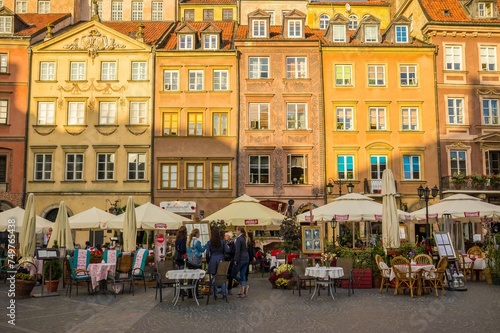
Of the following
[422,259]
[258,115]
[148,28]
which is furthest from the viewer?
[148,28]

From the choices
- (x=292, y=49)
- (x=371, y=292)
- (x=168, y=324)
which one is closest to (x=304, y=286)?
(x=371, y=292)

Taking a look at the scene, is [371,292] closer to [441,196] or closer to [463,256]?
[463,256]

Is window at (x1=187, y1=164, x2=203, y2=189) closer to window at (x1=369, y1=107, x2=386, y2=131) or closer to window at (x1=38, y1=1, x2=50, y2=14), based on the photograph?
window at (x1=369, y1=107, x2=386, y2=131)

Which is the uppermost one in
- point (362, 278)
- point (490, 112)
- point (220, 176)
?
point (490, 112)

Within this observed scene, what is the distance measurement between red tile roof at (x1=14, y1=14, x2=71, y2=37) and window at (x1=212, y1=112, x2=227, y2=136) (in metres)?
12.7

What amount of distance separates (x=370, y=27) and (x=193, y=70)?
11499mm

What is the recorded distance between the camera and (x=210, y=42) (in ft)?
116

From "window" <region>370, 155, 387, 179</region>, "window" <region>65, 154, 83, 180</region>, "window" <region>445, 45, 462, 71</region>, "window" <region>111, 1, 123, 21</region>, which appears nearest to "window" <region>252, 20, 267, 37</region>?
"window" <region>370, 155, 387, 179</region>

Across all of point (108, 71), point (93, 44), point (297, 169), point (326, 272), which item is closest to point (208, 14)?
point (93, 44)

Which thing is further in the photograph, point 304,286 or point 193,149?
point 193,149

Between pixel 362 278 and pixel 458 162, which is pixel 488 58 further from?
pixel 362 278

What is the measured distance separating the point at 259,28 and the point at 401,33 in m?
8.92

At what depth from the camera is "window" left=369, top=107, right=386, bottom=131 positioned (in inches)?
1355

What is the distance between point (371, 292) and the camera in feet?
52.9
